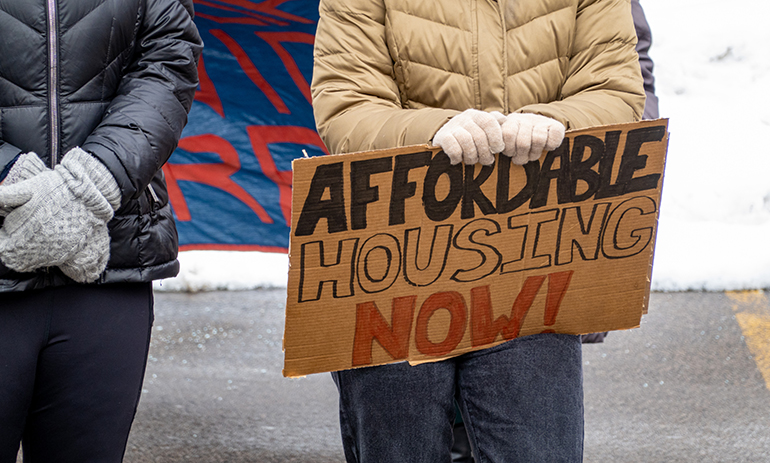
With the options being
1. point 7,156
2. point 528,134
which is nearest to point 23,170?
point 7,156

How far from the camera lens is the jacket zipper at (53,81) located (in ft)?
5.11

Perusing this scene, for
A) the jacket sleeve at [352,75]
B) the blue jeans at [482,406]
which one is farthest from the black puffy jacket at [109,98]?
the blue jeans at [482,406]

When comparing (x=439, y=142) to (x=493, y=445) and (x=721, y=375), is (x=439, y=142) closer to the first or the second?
(x=493, y=445)

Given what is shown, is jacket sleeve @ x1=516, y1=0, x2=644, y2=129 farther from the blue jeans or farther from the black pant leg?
the black pant leg

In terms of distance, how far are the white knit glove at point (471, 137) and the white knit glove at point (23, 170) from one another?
0.81 metres

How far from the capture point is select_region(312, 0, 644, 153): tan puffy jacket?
1610mm

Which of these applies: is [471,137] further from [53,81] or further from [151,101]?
[53,81]

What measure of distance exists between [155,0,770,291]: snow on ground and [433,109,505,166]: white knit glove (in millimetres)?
3054

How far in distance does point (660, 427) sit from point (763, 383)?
629 millimetres

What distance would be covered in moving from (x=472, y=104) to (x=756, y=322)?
2.81 metres

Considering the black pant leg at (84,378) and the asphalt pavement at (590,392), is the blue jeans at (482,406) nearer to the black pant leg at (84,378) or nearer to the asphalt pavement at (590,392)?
the black pant leg at (84,378)

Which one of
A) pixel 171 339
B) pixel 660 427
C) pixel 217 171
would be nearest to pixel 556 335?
pixel 660 427

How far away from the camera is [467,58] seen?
1.61 metres

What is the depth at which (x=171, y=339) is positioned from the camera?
150 inches
